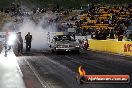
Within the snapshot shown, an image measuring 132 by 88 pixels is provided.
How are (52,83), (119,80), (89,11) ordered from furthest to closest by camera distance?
(89,11)
(52,83)
(119,80)

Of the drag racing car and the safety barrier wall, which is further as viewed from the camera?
the drag racing car

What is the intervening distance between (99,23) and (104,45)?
3521cm

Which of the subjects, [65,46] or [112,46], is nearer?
[65,46]

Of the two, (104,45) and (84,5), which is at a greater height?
A: (84,5)

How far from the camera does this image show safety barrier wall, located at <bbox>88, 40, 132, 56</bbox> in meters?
27.8

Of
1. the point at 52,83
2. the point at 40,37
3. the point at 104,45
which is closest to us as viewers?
the point at 52,83

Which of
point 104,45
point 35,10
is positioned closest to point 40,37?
point 104,45

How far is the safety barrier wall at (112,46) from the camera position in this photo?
27828 mm

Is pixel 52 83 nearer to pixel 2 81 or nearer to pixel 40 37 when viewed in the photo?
pixel 2 81

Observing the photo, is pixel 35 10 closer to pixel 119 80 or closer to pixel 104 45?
pixel 104 45

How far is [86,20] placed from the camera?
74.5m

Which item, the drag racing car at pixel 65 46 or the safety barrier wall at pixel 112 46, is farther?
the drag racing car at pixel 65 46

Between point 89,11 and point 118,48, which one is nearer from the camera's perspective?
point 118,48

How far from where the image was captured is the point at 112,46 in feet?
105
